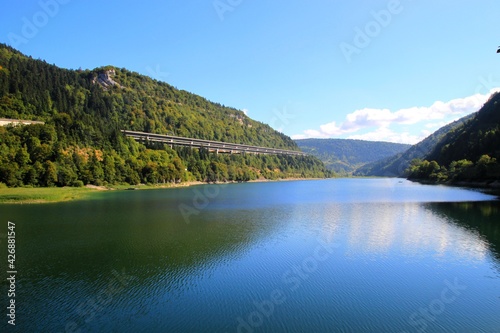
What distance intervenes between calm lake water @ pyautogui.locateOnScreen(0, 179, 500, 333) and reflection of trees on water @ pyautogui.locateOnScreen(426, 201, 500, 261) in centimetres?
27

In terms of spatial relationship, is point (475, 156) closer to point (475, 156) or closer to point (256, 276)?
point (475, 156)

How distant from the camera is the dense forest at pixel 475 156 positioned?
86.1 meters

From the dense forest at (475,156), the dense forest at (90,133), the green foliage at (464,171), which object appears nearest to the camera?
the dense forest at (90,133)

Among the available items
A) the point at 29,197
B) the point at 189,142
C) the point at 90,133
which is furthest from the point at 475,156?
the point at 29,197

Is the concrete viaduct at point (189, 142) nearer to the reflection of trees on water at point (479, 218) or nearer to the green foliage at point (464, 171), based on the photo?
the green foliage at point (464, 171)

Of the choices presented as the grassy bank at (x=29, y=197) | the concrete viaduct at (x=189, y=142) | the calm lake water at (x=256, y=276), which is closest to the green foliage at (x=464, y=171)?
the calm lake water at (x=256, y=276)

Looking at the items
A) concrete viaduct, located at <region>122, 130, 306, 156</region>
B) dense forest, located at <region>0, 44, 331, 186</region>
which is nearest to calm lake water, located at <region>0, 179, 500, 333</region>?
dense forest, located at <region>0, 44, 331, 186</region>

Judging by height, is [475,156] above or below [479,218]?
above

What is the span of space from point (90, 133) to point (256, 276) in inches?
3531

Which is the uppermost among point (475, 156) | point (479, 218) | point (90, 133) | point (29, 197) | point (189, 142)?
point (189, 142)

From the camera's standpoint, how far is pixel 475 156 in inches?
4166

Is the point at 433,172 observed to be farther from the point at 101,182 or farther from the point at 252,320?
the point at 252,320

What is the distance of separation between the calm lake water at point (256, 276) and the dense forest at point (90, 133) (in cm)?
4403

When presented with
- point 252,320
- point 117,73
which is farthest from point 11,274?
point 117,73
